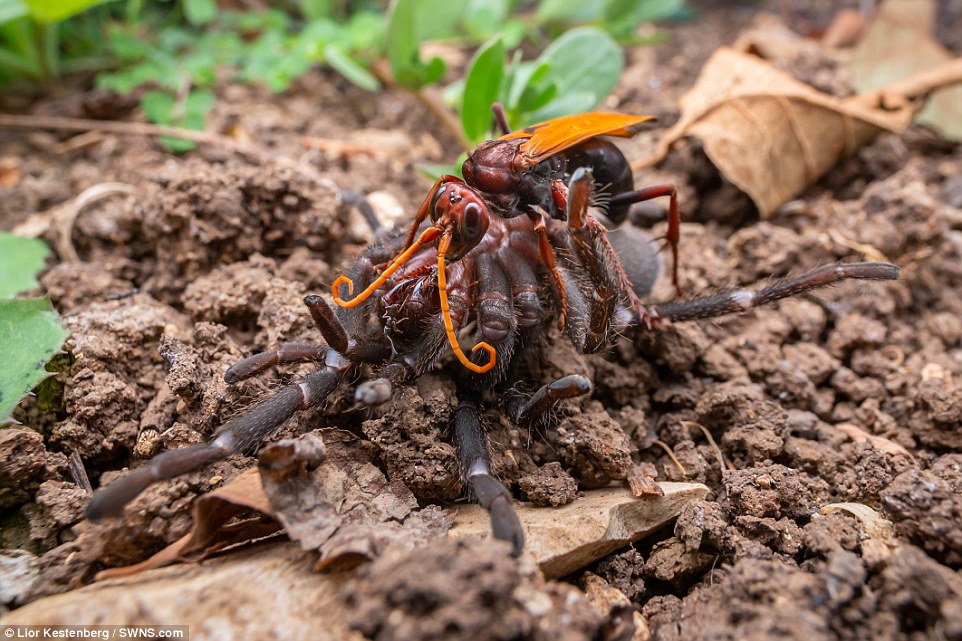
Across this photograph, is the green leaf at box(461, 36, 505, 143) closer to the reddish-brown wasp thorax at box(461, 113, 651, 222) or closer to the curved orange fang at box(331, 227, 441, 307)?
the reddish-brown wasp thorax at box(461, 113, 651, 222)

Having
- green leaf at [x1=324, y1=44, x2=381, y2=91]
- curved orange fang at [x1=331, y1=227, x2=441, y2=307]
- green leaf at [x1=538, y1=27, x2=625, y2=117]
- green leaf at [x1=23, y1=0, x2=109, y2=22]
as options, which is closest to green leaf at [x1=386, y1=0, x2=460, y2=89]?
green leaf at [x1=324, y1=44, x2=381, y2=91]

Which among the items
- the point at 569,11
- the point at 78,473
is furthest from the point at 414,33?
the point at 78,473

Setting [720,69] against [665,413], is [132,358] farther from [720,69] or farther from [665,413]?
[720,69]

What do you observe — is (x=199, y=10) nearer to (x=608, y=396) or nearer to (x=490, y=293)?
(x=490, y=293)

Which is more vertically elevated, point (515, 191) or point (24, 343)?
point (24, 343)

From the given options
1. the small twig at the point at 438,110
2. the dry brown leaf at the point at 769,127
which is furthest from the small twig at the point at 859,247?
the small twig at the point at 438,110

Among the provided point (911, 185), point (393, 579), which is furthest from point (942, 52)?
point (393, 579)
